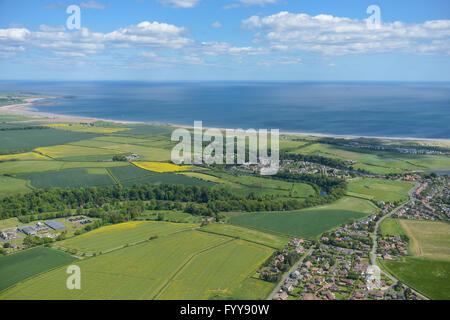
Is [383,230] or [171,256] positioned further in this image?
[383,230]

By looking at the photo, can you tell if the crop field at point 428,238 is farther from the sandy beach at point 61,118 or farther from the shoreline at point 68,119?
the shoreline at point 68,119

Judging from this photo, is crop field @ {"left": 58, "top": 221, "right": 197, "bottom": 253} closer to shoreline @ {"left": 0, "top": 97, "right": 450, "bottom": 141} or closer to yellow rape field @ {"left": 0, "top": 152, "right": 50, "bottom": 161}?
yellow rape field @ {"left": 0, "top": 152, "right": 50, "bottom": 161}

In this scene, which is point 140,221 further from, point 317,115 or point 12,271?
point 317,115

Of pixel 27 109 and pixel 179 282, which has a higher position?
pixel 27 109

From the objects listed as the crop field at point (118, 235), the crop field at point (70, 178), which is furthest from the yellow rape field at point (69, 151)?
the crop field at point (118, 235)

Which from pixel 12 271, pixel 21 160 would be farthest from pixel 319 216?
pixel 21 160
